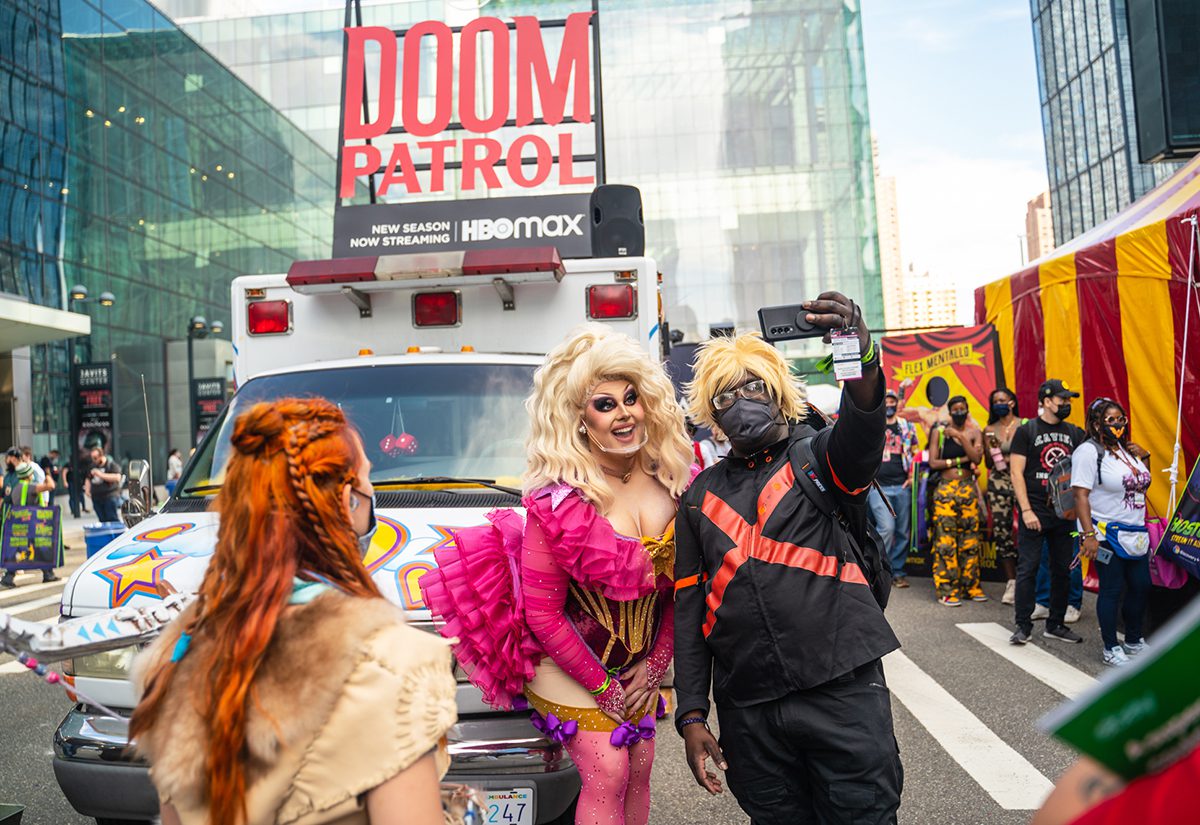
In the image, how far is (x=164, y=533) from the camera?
3.82 meters

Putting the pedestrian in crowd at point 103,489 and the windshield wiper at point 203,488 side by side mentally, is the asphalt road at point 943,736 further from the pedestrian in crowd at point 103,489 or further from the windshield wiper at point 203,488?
the pedestrian in crowd at point 103,489

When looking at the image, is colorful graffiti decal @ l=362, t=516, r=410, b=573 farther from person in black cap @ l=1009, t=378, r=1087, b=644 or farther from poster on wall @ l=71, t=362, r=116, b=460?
poster on wall @ l=71, t=362, r=116, b=460

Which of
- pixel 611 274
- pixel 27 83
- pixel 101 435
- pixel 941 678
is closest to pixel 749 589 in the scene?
pixel 611 274

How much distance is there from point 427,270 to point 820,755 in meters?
3.55

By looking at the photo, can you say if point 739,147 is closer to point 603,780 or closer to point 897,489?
point 897,489

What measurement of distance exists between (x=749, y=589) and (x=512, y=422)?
2213mm

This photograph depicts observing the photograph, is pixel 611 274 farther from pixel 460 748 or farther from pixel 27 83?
pixel 27 83

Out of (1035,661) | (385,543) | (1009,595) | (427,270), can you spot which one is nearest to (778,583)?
(385,543)

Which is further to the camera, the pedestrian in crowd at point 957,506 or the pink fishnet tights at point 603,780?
the pedestrian in crowd at point 957,506

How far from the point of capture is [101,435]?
21.0 meters

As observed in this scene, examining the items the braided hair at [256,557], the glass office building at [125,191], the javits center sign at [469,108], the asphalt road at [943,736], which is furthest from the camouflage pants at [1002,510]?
the glass office building at [125,191]

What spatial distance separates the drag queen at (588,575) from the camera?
274 centimetres

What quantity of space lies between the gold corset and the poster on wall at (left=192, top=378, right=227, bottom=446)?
918 inches

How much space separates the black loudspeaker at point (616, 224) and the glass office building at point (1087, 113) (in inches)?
1513
